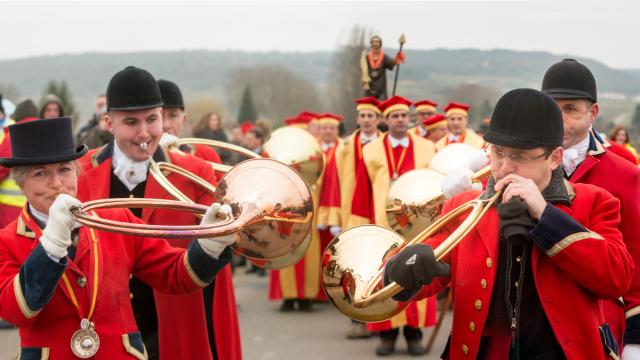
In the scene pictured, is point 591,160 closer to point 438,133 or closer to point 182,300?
point 182,300

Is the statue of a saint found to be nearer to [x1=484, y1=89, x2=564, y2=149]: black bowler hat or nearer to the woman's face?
the woman's face

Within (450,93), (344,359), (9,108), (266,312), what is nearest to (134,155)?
(344,359)

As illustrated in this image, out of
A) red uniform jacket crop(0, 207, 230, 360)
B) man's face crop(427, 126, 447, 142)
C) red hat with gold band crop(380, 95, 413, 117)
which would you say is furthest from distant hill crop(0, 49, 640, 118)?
red uniform jacket crop(0, 207, 230, 360)

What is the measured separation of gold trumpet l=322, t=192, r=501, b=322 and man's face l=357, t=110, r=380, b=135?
20.4 ft

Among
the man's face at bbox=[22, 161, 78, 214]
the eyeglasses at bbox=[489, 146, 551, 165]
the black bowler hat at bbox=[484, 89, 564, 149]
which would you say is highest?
the black bowler hat at bbox=[484, 89, 564, 149]

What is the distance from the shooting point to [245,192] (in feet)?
13.3

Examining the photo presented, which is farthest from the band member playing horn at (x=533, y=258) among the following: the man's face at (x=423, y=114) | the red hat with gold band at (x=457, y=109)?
the man's face at (x=423, y=114)

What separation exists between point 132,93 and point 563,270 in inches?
99.2

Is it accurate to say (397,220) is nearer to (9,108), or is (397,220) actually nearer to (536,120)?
(536,120)

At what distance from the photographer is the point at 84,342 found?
3.33 meters

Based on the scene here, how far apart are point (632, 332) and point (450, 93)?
10.8 meters

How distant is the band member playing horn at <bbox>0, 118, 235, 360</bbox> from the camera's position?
10.5 feet

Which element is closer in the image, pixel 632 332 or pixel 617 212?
pixel 617 212

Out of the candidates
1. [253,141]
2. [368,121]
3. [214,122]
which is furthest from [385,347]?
[253,141]
